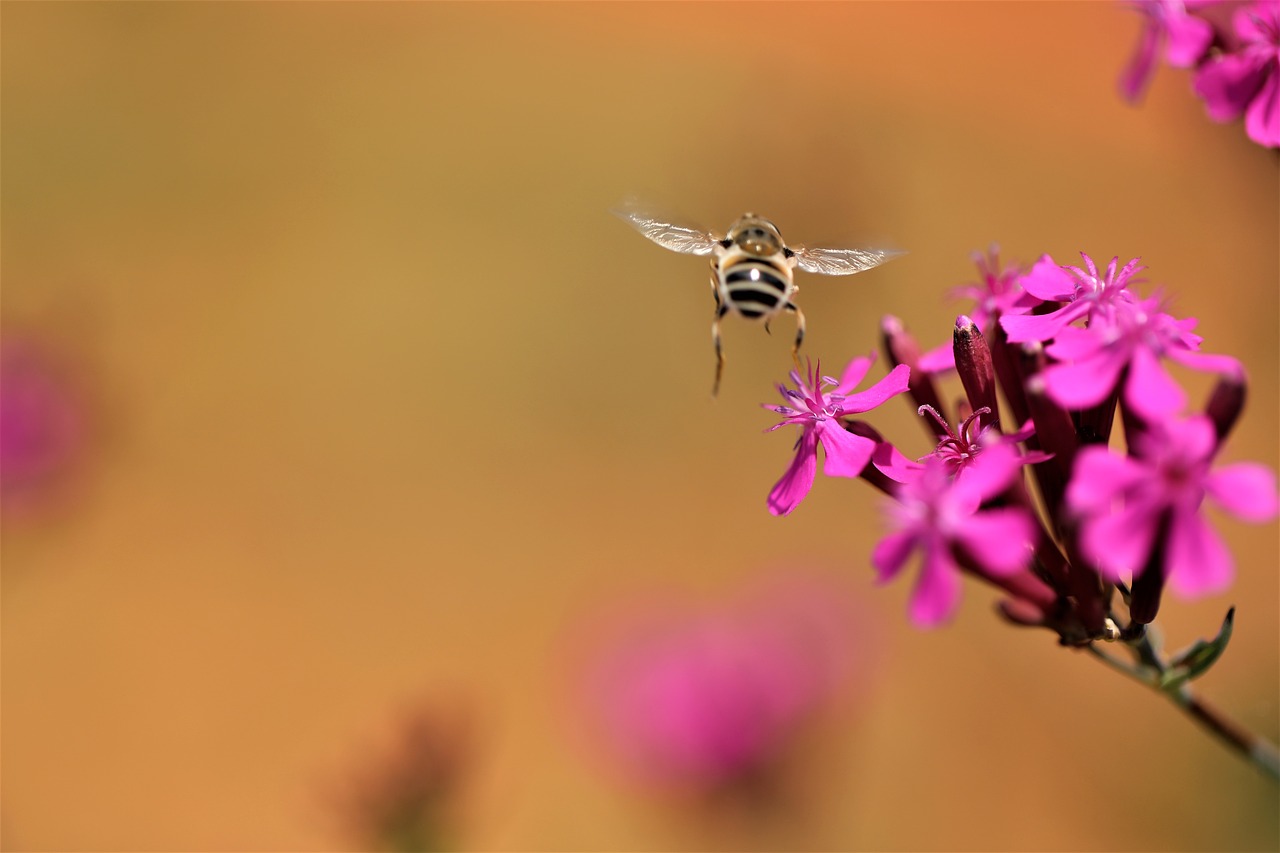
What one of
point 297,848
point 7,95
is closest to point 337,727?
point 297,848

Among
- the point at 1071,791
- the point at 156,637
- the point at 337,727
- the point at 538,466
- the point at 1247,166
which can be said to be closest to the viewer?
the point at 1247,166

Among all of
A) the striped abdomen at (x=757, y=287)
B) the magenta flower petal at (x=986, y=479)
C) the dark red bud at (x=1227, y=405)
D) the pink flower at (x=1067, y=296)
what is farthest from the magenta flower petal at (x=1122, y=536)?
the striped abdomen at (x=757, y=287)

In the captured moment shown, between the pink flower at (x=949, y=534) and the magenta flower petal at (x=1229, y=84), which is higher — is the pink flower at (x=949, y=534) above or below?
below

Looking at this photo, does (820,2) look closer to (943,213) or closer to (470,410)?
(943,213)

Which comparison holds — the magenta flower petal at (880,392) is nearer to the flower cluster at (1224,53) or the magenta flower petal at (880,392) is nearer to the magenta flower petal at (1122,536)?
the magenta flower petal at (1122,536)

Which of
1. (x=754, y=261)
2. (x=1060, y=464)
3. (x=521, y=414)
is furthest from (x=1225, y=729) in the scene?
(x=521, y=414)

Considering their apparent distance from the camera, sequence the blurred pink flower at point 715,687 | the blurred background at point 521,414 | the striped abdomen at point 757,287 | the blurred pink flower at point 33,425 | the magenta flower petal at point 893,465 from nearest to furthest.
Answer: the magenta flower petal at point 893,465 → the striped abdomen at point 757,287 → the blurred pink flower at point 715,687 → the blurred pink flower at point 33,425 → the blurred background at point 521,414

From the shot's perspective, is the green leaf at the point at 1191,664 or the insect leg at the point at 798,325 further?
the insect leg at the point at 798,325
